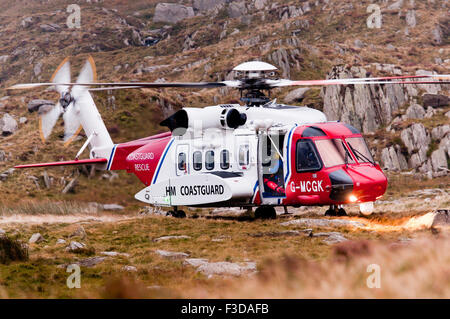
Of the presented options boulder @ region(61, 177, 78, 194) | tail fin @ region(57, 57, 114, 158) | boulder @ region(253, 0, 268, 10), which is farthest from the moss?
boulder @ region(253, 0, 268, 10)

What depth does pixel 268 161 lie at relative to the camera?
71.8ft

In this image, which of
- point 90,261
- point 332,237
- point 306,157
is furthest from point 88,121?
point 332,237

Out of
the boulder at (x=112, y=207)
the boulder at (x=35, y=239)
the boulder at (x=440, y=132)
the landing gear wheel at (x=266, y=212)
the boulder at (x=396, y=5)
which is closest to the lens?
the boulder at (x=35, y=239)

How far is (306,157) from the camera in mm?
20391

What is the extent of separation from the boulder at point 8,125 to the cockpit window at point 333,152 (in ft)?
186

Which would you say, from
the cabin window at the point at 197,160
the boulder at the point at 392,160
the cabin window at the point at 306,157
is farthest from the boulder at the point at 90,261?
the boulder at the point at 392,160

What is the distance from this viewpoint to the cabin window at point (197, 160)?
24234 mm

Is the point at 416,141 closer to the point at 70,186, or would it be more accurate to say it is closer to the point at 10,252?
the point at 70,186

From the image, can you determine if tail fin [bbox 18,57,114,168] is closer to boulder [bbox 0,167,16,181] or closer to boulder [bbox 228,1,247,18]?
boulder [bbox 0,167,16,181]

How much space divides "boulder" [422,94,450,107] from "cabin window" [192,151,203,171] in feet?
174

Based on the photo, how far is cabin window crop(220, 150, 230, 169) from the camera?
76.2 ft

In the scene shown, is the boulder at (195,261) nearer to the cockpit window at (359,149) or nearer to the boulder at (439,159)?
the cockpit window at (359,149)
